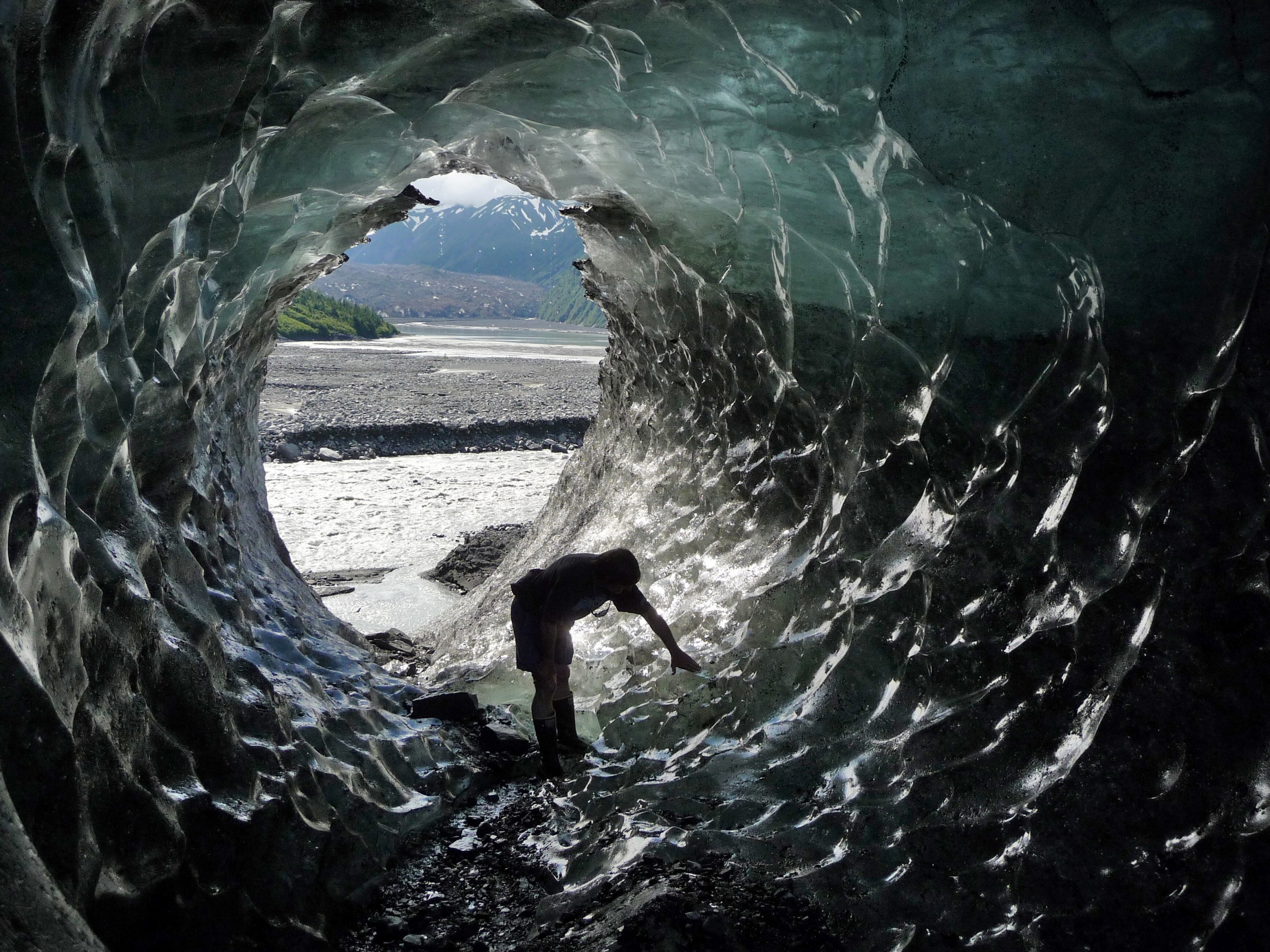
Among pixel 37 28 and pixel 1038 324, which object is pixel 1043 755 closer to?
Result: pixel 1038 324

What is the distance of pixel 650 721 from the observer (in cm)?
422

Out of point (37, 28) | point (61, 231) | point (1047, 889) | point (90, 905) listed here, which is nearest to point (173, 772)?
point (90, 905)

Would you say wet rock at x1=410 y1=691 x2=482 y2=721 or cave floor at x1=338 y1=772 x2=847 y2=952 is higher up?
cave floor at x1=338 y1=772 x2=847 y2=952

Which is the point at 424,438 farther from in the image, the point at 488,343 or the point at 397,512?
the point at 488,343

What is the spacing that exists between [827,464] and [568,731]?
5.80 feet

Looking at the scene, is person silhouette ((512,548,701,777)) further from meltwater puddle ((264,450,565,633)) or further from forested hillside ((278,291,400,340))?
forested hillside ((278,291,400,340))

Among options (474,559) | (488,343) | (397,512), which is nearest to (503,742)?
(474,559)

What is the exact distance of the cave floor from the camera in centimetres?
263

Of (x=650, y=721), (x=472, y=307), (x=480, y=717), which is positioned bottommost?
(x=472, y=307)

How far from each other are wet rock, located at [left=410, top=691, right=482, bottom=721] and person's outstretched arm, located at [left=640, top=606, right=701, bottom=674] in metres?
1.20

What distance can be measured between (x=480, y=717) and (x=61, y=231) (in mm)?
3067

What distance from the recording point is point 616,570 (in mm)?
3770

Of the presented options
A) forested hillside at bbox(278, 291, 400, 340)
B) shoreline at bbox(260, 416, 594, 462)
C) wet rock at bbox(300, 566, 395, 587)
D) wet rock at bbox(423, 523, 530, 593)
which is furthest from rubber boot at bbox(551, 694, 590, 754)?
forested hillside at bbox(278, 291, 400, 340)

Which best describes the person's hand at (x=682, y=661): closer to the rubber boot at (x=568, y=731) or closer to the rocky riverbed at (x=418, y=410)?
the rubber boot at (x=568, y=731)
